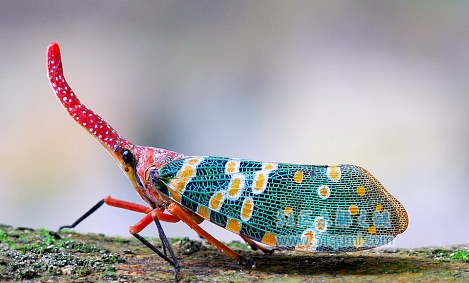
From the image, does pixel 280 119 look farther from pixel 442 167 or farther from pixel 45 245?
pixel 45 245

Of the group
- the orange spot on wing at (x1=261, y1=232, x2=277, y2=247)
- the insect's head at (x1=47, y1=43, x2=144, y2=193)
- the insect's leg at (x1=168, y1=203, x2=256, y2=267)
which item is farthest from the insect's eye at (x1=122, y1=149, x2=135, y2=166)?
the orange spot on wing at (x1=261, y1=232, x2=277, y2=247)

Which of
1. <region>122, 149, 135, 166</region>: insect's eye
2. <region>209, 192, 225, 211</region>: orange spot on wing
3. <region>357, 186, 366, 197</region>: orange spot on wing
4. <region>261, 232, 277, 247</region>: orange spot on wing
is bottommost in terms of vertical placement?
<region>261, 232, 277, 247</region>: orange spot on wing

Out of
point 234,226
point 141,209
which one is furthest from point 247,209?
point 141,209

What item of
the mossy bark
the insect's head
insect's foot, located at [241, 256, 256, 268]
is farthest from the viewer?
the insect's head

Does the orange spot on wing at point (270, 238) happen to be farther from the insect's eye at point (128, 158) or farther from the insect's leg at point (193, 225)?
the insect's eye at point (128, 158)

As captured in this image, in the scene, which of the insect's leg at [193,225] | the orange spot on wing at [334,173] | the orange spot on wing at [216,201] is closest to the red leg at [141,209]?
the insect's leg at [193,225]

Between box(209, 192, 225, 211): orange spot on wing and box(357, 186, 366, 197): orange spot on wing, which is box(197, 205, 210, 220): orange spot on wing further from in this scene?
box(357, 186, 366, 197): orange spot on wing
